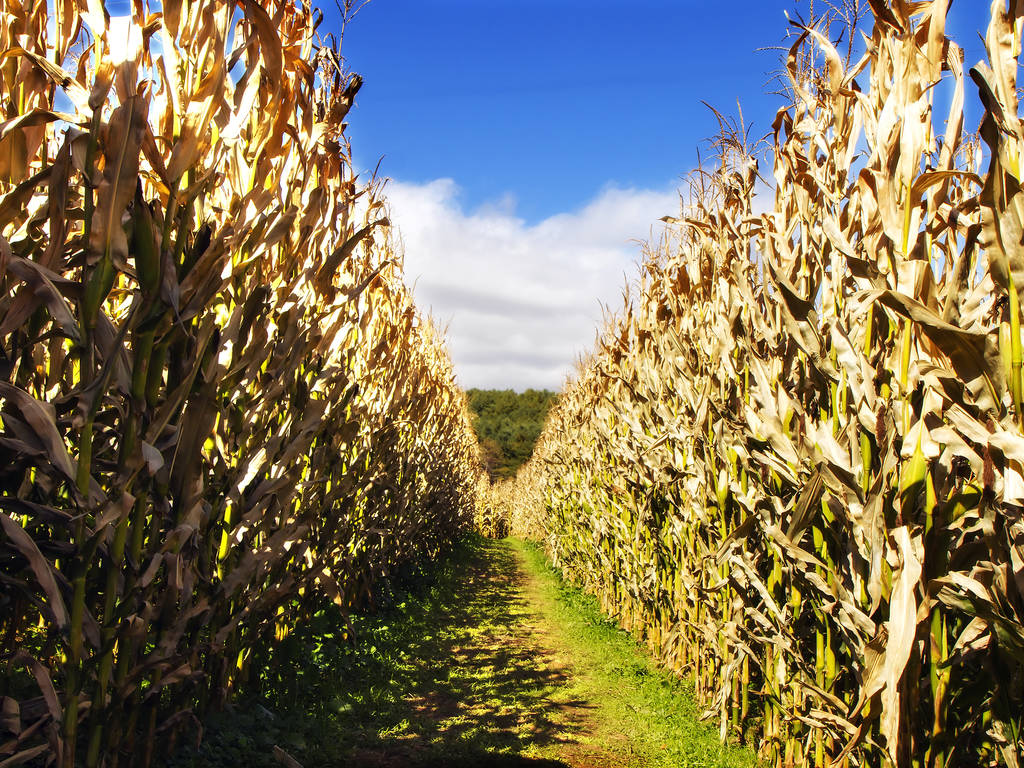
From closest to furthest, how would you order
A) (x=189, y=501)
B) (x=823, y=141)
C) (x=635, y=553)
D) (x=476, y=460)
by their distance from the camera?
(x=189, y=501) → (x=823, y=141) → (x=635, y=553) → (x=476, y=460)

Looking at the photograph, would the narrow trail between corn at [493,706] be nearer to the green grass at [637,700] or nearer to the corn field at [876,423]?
the green grass at [637,700]

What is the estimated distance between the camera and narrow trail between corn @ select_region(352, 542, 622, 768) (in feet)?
13.8

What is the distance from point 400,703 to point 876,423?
4.16 m

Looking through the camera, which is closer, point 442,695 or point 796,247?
point 796,247

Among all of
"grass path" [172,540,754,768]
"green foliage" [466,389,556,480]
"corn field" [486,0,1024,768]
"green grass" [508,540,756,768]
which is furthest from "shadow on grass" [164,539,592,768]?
"green foliage" [466,389,556,480]

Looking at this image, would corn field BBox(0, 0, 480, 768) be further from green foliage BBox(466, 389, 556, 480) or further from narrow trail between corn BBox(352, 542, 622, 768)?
green foliage BBox(466, 389, 556, 480)

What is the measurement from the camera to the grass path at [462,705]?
13.1 ft

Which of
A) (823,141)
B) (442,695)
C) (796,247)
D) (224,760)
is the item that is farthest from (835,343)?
(442,695)

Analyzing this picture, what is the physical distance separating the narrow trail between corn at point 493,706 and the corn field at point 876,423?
105 cm

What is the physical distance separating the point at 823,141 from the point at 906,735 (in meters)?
2.59

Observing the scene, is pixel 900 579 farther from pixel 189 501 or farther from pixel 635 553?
pixel 635 553

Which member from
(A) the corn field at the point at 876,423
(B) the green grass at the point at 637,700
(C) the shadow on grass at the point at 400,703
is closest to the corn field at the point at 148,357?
(C) the shadow on grass at the point at 400,703

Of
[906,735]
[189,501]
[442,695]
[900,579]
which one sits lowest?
[442,695]

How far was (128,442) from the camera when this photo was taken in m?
2.08
